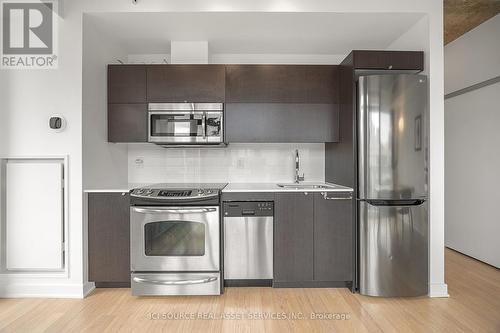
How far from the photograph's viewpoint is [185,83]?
3.14 meters

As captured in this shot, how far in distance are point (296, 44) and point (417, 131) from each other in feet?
5.12

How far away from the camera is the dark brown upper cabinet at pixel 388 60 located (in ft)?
9.23

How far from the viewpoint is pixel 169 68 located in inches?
124

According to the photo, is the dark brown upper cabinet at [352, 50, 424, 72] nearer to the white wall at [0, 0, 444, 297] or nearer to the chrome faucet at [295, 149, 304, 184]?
the white wall at [0, 0, 444, 297]

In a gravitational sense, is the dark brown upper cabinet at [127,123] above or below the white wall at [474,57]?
below

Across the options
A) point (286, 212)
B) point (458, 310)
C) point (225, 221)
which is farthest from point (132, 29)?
point (458, 310)

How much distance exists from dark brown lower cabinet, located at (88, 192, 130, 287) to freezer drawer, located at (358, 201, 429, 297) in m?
2.13

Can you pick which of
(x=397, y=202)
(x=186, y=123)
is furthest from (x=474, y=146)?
(x=186, y=123)

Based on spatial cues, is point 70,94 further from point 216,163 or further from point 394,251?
point 394,251

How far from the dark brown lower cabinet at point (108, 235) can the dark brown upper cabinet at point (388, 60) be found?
2426 mm

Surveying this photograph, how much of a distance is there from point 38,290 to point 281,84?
2923 millimetres

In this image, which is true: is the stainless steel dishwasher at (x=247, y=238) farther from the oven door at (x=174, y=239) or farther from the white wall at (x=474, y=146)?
the white wall at (x=474, y=146)

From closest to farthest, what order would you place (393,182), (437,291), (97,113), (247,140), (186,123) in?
(393,182) → (437,291) → (97,113) → (186,123) → (247,140)

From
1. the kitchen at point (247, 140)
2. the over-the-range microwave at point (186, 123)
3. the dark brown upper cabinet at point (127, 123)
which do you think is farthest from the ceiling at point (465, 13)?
the dark brown upper cabinet at point (127, 123)
